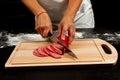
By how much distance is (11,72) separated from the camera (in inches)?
40.0

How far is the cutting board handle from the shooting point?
3.48 ft

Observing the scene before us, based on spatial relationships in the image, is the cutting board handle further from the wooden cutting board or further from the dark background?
the dark background

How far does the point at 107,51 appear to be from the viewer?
3.93 ft

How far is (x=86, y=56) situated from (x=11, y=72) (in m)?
0.34

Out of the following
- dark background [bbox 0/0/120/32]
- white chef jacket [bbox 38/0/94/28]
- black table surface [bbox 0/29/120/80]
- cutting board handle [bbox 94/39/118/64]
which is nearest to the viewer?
black table surface [bbox 0/29/120/80]

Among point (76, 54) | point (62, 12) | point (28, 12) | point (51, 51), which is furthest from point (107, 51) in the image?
point (28, 12)

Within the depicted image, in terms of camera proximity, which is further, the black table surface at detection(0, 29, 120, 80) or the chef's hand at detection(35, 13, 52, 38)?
the chef's hand at detection(35, 13, 52, 38)

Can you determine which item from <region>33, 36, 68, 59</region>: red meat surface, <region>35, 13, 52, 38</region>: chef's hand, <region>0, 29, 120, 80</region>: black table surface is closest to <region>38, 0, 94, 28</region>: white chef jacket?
<region>35, 13, 52, 38</region>: chef's hand

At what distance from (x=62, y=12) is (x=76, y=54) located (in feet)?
1.59

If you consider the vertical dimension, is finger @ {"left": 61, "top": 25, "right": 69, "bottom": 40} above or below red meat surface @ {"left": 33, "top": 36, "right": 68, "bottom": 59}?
above

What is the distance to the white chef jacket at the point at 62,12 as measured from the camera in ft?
4.98

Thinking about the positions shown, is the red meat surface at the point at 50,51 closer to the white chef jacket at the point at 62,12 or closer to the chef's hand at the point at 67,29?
the chef's hand at the point at 67,29

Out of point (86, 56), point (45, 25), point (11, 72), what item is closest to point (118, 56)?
point (86, 56)

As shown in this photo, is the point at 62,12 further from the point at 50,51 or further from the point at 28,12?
the point at 28,12
